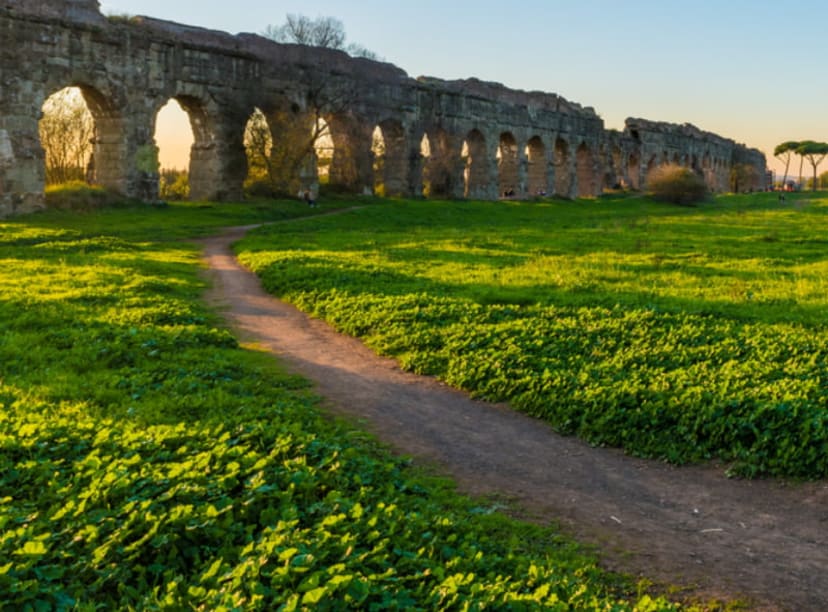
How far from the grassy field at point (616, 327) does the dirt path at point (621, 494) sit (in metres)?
0.33

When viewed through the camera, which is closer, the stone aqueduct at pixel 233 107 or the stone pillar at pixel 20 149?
the stone pillar at pixel 20 149

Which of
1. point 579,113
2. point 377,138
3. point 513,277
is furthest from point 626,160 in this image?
point 513,277

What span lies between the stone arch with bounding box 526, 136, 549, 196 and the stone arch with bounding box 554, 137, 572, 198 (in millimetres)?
→ 1982

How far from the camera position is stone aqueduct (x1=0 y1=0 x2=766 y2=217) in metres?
22.9

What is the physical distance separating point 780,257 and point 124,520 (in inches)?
581

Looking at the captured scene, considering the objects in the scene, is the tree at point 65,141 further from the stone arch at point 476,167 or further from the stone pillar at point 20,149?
the stone arch at point 476,167

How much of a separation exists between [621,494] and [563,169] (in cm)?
4680

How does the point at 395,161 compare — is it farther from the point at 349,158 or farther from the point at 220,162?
the point at 220,162

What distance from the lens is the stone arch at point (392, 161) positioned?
36875 millimetres

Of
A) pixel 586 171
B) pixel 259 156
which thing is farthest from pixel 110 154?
pixel 586 171

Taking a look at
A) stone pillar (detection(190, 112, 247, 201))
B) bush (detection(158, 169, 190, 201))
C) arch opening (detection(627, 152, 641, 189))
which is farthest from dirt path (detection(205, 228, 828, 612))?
arch opening (detection(627, 152, 641, 189))

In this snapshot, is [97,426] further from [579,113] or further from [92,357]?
[579,113]

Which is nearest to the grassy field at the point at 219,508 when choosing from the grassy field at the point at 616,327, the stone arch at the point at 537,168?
the grassy field at the point at 616,327

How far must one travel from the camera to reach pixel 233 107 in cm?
2916
